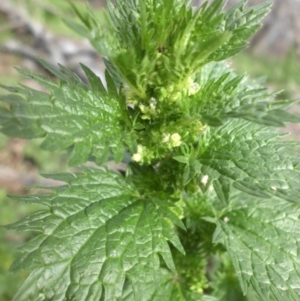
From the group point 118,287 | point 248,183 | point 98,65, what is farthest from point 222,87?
point 98,65

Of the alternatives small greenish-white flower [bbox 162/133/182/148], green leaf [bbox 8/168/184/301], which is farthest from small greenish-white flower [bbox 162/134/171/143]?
green leaf [bbox 8/168/184/301]

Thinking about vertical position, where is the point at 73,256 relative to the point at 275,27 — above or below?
below

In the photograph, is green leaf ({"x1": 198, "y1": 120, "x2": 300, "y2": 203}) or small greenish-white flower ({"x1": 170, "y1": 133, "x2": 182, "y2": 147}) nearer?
green leaf ({"x1": 198, "y1": 120, "x2": 300, "y2": 203})

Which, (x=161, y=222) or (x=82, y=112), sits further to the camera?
(x=161, y=222)

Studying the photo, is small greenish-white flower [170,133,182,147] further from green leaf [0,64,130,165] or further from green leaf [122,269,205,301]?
green leaf [122,269,205,301]

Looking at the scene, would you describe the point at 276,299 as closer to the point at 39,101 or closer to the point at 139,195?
the point at 139,195

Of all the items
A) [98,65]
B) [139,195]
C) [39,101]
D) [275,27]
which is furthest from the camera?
[275,27]
